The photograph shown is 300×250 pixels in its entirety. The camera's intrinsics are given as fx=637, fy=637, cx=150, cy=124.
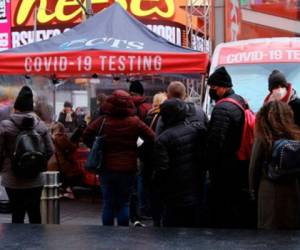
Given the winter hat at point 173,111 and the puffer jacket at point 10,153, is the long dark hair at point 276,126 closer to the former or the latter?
the winter hat at point 173,111

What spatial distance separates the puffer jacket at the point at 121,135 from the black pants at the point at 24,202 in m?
0.79

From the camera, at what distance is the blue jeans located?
657 cm

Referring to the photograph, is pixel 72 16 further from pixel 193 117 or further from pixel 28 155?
pixel 193 117

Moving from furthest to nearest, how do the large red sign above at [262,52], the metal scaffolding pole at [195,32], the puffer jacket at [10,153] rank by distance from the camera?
1. the metal scaffolding pole at [195,32]
2. the large red sign above at [262,52]
3. the puffer jacket at [10,153]

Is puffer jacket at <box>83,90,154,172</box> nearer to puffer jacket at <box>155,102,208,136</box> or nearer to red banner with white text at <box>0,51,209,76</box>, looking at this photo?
puffer jacket at <box>155,102,208,136</box>

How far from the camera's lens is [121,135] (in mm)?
6543

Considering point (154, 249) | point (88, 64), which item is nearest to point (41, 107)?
point (88, 64)

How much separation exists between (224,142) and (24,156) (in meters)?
2.02

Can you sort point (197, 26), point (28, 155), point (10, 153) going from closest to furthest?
point (28, 155) < point (10, 153) < point (197, 26)

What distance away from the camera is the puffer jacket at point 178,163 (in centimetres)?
558

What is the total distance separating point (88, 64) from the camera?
9.00 meters

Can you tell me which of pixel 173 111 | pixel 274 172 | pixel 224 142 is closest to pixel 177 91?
pixel 173 111

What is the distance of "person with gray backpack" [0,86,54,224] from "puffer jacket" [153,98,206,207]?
4.59 ft

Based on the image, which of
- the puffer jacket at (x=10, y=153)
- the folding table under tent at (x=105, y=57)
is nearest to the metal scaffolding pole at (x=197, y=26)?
the folding table under tent at (x=105, y=57)
